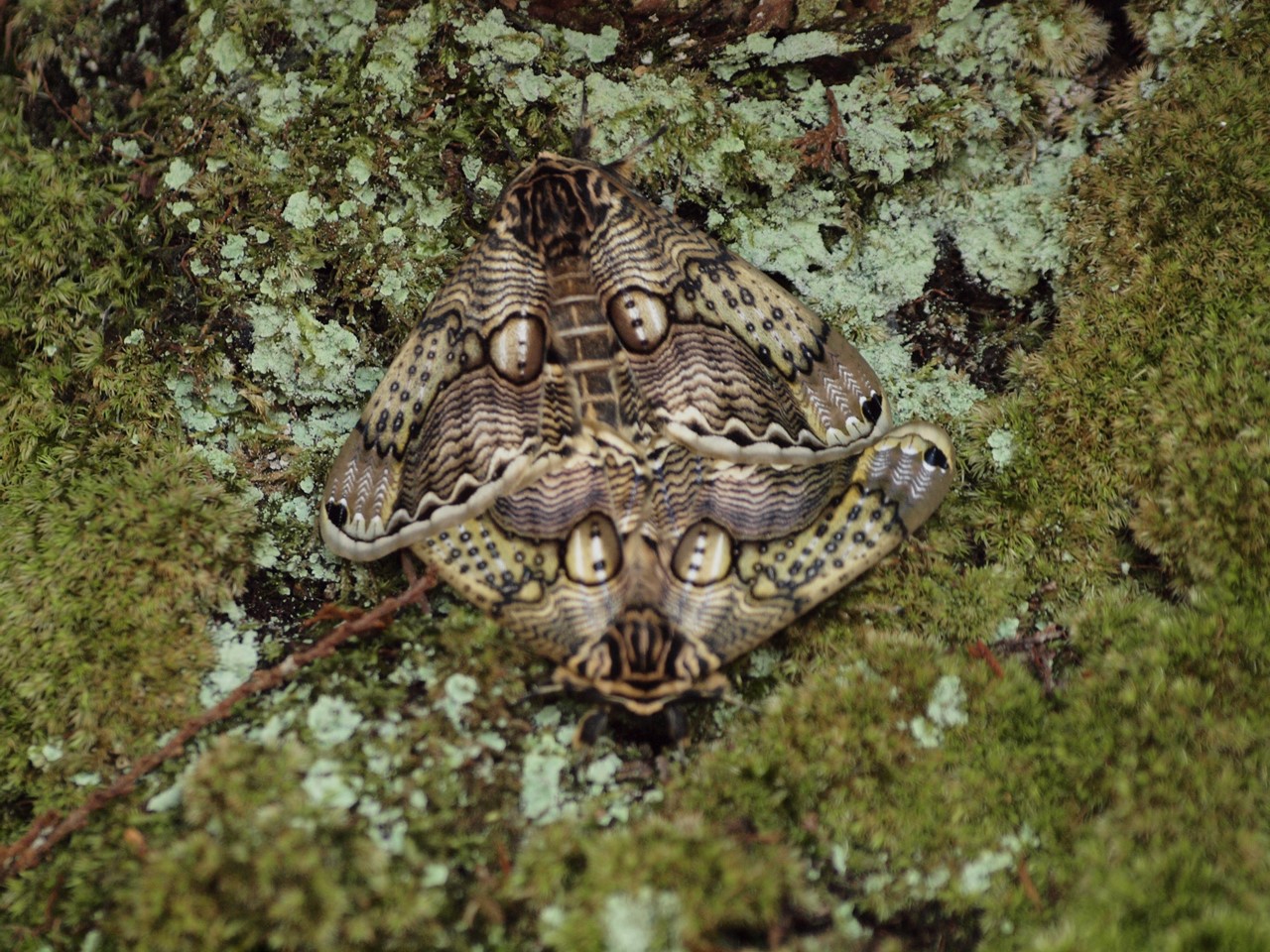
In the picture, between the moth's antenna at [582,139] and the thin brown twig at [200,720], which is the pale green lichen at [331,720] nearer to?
the thin brown twig at [200,720]

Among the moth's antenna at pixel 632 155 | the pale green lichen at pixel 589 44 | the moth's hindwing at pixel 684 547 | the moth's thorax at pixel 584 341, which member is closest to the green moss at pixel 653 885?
the moth's hindwing at pixel 684 547

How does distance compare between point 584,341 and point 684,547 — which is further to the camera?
point 584,341

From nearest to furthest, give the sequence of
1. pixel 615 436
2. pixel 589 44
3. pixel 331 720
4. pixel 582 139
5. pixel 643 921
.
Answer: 1. pixel 643 921
2. pixel 331 720
3. pixel 615 436
4. pixel 582 139
5. pixel 589 44

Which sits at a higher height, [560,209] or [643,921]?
[560,209]

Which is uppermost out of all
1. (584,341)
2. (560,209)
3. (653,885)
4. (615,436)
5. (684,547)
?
(560,209)

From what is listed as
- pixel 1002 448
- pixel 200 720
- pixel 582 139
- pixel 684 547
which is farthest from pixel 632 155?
pixel 200 720

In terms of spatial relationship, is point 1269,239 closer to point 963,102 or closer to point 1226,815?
point 963,102

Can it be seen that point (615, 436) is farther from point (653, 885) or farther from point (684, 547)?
point (653, 885)

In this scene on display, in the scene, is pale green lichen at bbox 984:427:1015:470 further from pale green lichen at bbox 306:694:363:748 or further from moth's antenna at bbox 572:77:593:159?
pale green lichen at bbox 306:694:363:748
